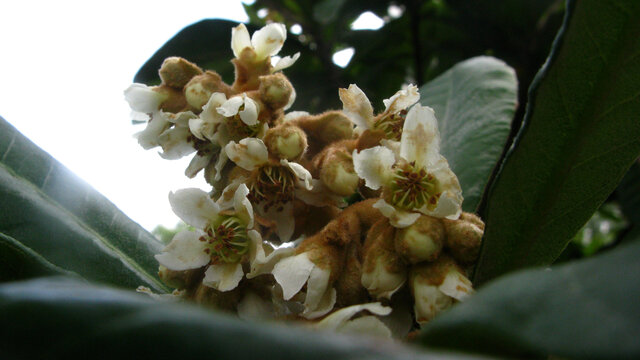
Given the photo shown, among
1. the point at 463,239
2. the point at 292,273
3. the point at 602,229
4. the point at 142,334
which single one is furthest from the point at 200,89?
the point at 602,229

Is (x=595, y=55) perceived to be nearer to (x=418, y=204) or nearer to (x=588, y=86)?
(x=588, y=86)

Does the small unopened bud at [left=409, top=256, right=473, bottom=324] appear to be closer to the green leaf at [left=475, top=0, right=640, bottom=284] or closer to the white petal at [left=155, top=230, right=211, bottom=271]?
the green leaf at [left=475, top=0, right=640, bottom=284]

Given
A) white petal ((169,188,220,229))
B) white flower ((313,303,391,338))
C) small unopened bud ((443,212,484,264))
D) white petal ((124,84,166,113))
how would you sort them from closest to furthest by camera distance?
1. white flower ((313,303,391,338))
2. small unopened bud ((443,212,484,264))
3. white petal ((169,188,220,229))
4. white petal ((124,84,166,113))

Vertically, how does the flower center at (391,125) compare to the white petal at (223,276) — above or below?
above

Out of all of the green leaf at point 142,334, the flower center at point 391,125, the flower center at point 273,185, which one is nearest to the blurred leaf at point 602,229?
the flower center at point 391,125

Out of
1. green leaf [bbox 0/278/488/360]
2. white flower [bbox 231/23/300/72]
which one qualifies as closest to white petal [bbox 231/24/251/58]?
white flower [bbox 231/23/300/72]

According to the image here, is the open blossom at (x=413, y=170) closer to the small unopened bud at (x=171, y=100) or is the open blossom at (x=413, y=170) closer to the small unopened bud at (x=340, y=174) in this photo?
the small unopened bud at (x=340, y=174)

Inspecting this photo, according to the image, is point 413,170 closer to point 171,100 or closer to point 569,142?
point 569,142
